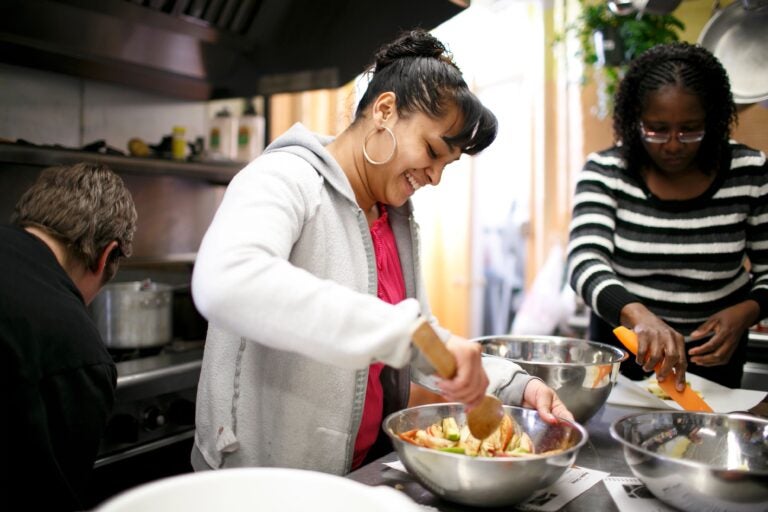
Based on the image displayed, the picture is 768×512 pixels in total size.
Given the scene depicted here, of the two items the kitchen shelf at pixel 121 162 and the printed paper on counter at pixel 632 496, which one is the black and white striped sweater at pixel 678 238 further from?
the kitchen shelf at pixel 121 162

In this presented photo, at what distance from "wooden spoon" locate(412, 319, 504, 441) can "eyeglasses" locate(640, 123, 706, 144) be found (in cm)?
100

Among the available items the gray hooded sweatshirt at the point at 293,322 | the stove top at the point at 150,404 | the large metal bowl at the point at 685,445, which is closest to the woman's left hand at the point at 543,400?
the gray hooded sweatshirt at the point at 293,322

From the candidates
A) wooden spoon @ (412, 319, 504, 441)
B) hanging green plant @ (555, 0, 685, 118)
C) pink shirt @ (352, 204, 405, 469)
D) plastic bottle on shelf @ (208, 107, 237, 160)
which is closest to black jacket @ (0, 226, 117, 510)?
pink shirt @ (352, 204, 405, 469)

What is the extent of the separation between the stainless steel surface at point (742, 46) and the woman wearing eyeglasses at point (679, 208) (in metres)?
0.74

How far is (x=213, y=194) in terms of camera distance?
121 inches

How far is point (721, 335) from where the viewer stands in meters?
1.58

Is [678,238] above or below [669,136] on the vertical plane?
below

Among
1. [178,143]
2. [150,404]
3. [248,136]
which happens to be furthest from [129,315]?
[248,136]

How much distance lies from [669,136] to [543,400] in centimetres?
87

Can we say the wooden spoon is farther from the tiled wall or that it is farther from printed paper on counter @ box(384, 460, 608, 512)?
the tiled wall

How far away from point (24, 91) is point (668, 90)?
216 cm

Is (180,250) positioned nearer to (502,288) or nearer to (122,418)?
(122,418)

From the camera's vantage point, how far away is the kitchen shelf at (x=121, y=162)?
2055 mm

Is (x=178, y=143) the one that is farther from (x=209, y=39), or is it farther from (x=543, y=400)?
(x=543, y=400)
